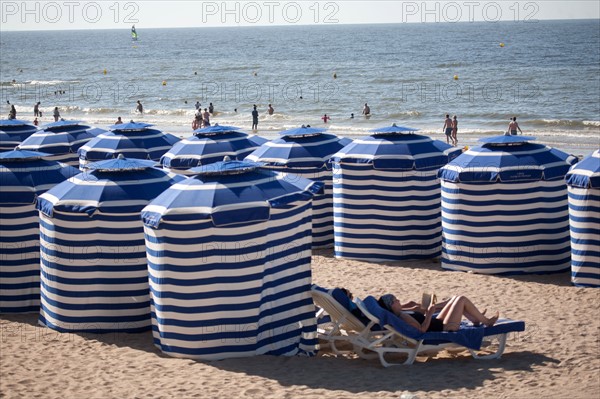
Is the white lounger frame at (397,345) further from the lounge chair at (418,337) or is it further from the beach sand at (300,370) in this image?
the beach sand at (300,370)

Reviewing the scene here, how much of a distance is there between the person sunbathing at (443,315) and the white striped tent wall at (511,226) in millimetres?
3411

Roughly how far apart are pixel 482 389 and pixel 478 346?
813mm

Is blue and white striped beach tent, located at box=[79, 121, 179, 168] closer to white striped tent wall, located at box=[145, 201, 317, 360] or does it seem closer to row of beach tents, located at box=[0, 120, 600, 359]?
row of beach tents, located at box=[0, 120, 600, 359]

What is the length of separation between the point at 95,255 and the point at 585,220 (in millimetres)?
5767

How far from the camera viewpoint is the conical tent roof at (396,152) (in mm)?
13195

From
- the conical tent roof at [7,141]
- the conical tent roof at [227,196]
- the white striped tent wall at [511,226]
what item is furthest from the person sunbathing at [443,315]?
the conical tent roof at [7,141]

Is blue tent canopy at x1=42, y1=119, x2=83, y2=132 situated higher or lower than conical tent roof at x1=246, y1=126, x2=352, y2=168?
higher

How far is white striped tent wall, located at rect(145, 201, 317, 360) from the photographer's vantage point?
8.72 metres

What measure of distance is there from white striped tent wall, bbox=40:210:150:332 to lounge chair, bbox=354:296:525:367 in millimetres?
2452

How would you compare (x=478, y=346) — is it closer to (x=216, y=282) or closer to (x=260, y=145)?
(x=216, y=282)

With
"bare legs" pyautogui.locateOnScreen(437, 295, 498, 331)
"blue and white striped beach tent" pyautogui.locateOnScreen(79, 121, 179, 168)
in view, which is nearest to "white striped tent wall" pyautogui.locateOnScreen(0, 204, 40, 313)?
"blue and white striped beach tent" pyautogui.locateOnScreen(79, 121, 179, 168)

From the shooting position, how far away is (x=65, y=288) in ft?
32.2

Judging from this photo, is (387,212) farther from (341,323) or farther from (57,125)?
(57,125)

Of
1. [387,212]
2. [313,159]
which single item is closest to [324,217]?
[313,159]
